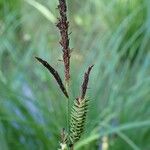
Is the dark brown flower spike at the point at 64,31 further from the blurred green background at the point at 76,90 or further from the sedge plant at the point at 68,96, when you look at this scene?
the blurred green background at the point at 76,90

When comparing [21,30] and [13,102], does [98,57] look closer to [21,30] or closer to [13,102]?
[13,102]

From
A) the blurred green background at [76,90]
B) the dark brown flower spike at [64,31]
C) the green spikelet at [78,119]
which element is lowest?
the green spikelet at [78,119]

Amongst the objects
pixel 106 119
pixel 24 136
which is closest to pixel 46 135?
pixel 24 136

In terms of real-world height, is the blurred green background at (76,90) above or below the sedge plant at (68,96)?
above

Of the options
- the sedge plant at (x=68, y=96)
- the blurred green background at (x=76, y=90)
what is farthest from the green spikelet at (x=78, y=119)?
the blurred green background at (x=76, y=90)

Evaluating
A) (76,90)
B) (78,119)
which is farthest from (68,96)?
(76,90)

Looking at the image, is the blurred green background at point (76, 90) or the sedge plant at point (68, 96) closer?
the sedge plant at point (68, 96)

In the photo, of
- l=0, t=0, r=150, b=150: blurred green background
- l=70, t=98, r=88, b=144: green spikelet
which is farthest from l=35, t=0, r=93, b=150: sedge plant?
l=0, t=0, r=150, b=150: blurred green background

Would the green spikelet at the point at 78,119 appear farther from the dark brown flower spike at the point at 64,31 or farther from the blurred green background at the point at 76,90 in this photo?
the blurred green background at the point at 76,90

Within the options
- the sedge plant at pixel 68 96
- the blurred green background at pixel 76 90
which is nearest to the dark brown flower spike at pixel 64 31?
the sedge plant at pixel 68 96
